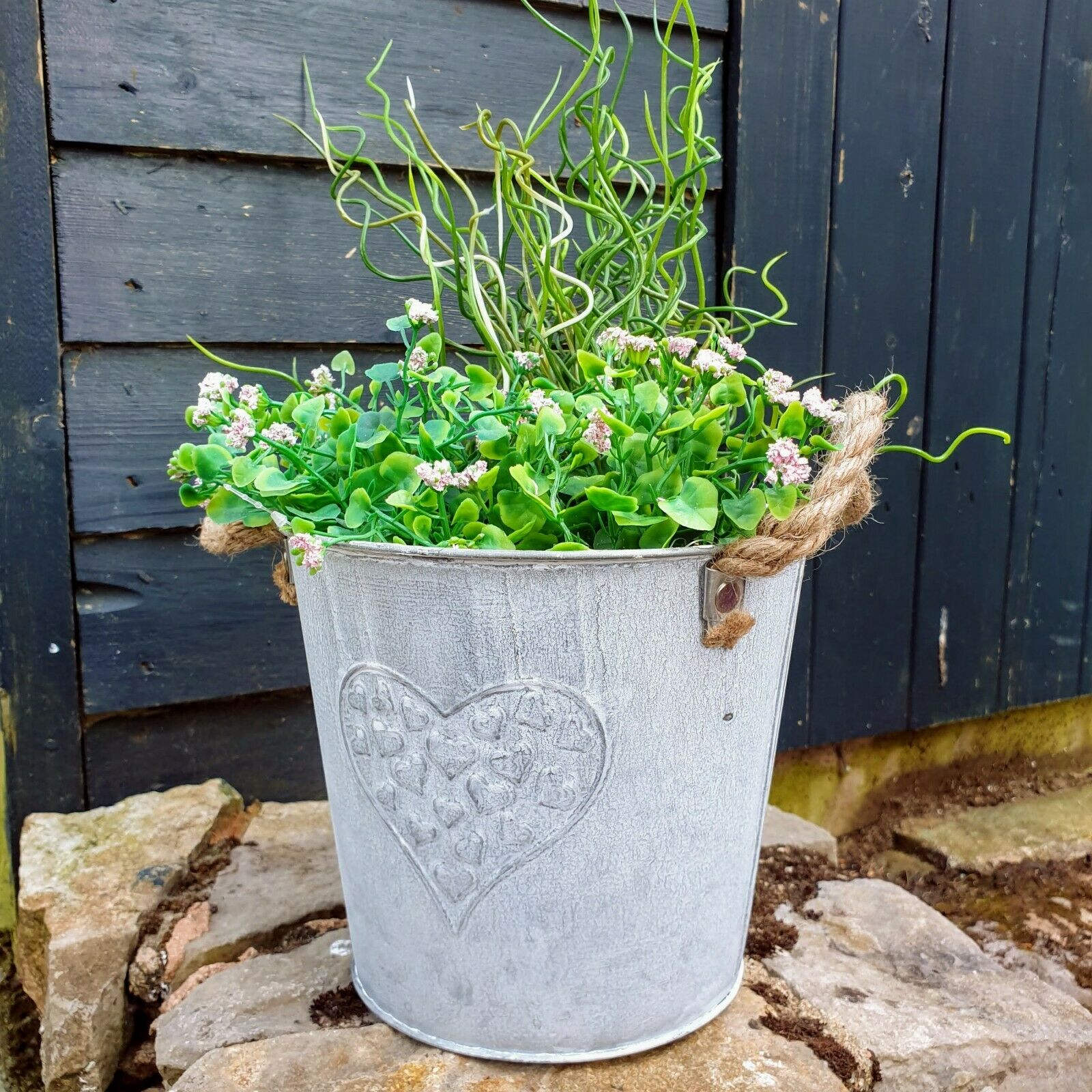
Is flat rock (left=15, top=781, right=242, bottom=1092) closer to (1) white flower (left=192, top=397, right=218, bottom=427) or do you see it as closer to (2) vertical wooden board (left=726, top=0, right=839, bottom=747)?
(1) white flower (left=192, top=397, right=218, bottom=427)

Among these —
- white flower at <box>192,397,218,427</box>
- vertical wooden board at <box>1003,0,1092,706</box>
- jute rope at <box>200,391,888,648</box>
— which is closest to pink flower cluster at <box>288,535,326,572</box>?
white flower at <box>192,397,218,427</box>

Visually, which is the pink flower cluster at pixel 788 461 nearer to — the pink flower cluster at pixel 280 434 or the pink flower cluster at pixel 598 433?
the pink flower cluster at pixel 598 433

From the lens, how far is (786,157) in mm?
1671

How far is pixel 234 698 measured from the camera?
149 centimetres

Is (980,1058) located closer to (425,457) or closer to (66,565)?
(425,457)

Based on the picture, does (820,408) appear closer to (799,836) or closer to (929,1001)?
(929,1001)

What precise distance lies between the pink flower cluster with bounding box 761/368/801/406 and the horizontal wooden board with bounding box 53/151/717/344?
0.76m

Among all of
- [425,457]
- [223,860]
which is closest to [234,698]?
[223,860]

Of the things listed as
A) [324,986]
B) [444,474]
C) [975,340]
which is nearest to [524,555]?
[444,474]

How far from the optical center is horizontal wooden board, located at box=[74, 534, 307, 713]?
138 centimetres

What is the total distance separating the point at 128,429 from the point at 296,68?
539mm

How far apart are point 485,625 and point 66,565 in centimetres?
82

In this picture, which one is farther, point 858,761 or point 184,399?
point 858,761

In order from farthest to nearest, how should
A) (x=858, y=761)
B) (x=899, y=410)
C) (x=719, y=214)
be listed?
1. (x=858, y=761)
2. (x=899, y=410)
3. (x=719, y=214)
